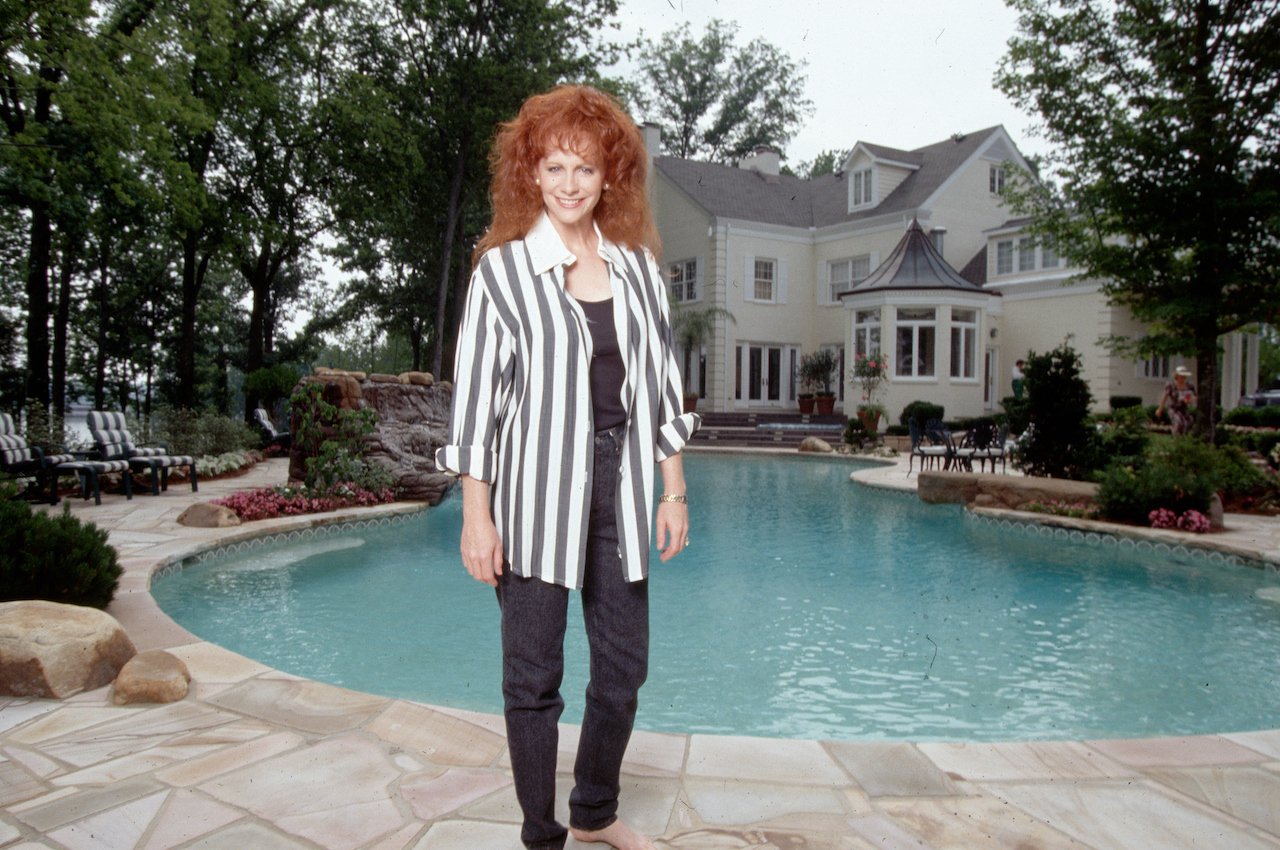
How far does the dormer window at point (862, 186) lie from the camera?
86.3ft

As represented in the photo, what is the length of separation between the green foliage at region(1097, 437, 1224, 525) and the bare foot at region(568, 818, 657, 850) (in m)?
8.26

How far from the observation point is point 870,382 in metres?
21.3

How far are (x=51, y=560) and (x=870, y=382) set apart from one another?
62.3 ft

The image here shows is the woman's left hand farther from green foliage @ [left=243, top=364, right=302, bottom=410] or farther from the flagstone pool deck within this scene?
green foliage @ [left=243, top=364, right=302, bottom=410]

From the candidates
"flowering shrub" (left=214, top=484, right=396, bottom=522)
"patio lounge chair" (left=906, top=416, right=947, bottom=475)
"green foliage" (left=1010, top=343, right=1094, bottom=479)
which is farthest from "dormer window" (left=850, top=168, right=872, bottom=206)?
"flowering shrub" (left=214, top=484, right=396, bottom=522)

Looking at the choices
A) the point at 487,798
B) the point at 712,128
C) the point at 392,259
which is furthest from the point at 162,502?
the point at 712,128

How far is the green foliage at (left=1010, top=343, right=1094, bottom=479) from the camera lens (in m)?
10.8

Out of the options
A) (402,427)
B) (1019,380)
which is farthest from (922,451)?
(402,427)

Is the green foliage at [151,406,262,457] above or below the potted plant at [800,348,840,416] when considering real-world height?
below

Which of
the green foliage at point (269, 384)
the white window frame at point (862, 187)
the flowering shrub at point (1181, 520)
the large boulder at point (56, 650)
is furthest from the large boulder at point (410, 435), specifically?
the white window frame at point (862, 187)

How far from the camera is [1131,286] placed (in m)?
11.6

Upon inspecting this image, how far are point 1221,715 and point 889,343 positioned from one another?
18.8 m

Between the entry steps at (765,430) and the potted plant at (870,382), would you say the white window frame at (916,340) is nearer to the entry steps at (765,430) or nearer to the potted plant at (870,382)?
the potted plant at (870,382)

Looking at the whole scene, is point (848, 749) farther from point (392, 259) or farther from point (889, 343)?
point (392, 259)
